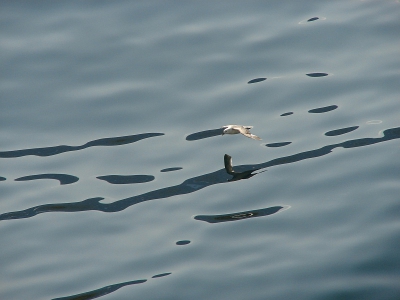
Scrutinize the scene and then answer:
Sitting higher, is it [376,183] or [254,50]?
[254,50]

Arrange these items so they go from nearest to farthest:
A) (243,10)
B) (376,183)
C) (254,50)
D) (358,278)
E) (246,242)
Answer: (358,278)
(246,242)
(376,183)
(254,50)
(243,10)

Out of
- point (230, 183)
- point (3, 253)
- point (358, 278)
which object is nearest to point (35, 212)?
point (3, 253)

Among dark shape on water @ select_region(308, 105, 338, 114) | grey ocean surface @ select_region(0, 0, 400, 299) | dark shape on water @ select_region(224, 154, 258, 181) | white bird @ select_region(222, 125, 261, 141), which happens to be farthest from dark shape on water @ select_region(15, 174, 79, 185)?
dark shape on water @ select_region(308, 105, 338, 114)

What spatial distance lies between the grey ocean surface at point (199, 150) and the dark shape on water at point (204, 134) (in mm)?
19

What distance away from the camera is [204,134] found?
8.03 metres

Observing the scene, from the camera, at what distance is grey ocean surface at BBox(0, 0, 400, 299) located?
20.9 feet

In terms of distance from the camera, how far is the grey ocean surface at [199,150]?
6383mm

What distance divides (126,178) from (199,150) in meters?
0.95

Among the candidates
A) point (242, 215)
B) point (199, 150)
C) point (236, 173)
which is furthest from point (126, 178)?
point (242, 215)

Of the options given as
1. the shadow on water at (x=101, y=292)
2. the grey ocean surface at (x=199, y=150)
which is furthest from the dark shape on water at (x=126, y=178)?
the shadow on water at (x=101, y=292)

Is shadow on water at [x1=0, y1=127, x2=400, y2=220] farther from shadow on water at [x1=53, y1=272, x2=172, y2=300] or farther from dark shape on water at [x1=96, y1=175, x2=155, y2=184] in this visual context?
shadow on water at [x1=53, y1=272, x2=172, y2=300]

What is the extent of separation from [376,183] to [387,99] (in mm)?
1524

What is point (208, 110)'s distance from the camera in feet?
27.2

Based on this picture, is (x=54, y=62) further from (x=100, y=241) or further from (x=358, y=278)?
(x=358, y=278)
